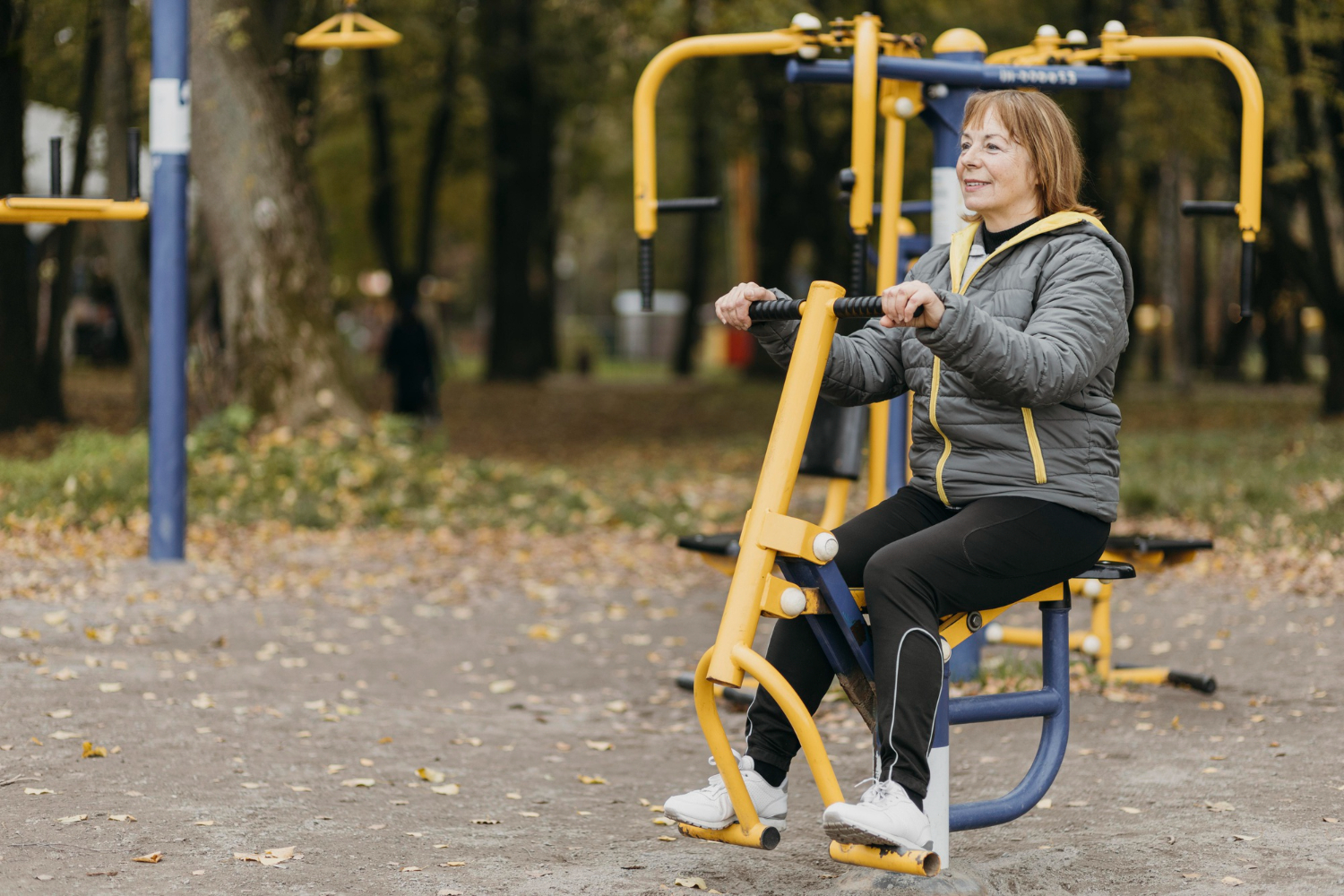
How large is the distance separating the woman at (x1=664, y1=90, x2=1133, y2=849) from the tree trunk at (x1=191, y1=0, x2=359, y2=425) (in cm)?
799

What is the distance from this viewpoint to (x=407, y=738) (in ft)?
17.0

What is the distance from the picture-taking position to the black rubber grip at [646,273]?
5.61 metres

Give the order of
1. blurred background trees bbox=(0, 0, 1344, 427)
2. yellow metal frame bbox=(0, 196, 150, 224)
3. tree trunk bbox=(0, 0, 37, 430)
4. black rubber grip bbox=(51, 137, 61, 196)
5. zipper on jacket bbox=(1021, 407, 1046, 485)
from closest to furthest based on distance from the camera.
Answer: zipper on jacket bbox=(1021, 407, 1046, 485), black rubber grip bbox=(51, 137, 61, 196), yellow metal frame bbox=(0, 196, 150, 224), blurred background trees bbox=(0, 0, 1344, 427), tree trunk bbox=(0, 0, 37, 430)

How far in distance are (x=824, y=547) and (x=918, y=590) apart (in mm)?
209

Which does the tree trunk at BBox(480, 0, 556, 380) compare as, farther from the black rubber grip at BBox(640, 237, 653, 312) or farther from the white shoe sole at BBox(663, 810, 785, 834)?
the white shoe sole at BBox(663, 810, 785, 834)

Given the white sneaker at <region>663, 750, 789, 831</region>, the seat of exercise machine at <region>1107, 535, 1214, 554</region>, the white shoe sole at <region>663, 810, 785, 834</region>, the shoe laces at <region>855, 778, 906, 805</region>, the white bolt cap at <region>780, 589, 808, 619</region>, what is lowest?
the white shoe sole at <region>663, 810, 785, 834</region>

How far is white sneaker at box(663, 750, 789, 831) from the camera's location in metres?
3.34

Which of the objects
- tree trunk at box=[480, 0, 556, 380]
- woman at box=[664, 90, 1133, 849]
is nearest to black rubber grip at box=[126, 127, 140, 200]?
woman at box=[664, 90, 1133, 849]

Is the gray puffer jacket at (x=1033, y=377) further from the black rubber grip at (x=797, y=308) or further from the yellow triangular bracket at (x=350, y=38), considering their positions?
the yellow triangular bracket at (x=350, y=38)

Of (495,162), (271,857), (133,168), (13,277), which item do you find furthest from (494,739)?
(495,162)

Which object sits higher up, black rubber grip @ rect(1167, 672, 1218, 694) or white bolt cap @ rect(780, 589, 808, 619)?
white bolt cap @ rect(780, 589, 808, 619)

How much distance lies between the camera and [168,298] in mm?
7891

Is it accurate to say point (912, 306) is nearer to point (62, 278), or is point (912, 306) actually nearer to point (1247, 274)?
point (1247, 274)

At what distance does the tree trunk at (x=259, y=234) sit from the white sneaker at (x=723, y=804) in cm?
805
